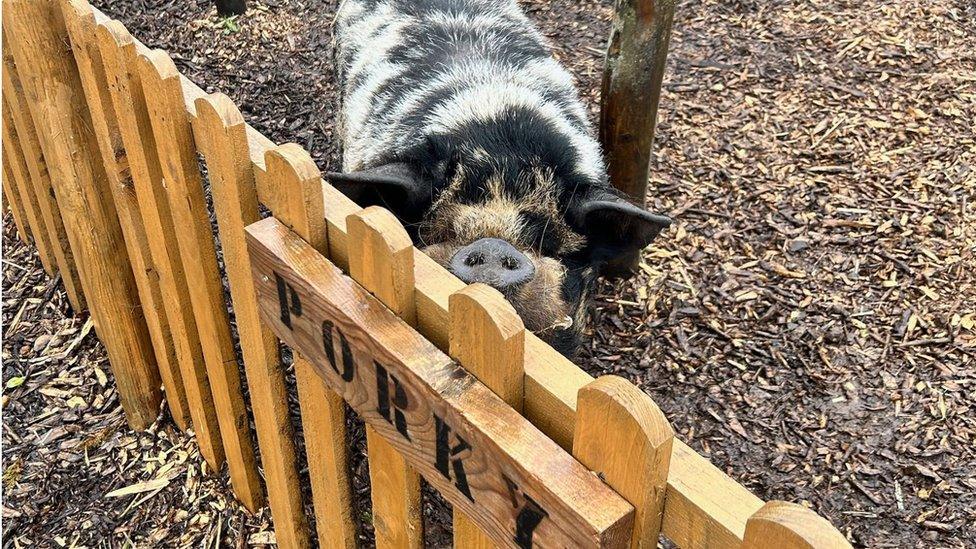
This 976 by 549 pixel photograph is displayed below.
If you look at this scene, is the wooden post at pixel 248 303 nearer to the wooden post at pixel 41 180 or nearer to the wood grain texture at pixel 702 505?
the wood grain texture at pixel 702 505

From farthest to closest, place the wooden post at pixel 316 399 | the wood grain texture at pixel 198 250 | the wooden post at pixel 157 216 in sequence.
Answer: the wooden post at pixel 157 216 → the wood grain texture at pixel 198 250 → the wooden post at pixel 316 399

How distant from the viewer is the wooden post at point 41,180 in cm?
393

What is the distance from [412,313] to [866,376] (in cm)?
331

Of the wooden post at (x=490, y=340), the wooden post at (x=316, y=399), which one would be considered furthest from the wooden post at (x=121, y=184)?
the wooden post at (x=490, y=340)

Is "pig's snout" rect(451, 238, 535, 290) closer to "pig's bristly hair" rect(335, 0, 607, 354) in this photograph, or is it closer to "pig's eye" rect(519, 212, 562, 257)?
"pig's bristly hair" rect(335, 0, 607, 354)

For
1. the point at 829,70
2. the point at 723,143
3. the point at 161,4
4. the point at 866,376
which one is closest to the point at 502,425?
the point at 866,376

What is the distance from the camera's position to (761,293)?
4.94 metres

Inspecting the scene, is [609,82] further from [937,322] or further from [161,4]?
[161,4]

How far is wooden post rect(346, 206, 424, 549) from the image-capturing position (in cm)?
193

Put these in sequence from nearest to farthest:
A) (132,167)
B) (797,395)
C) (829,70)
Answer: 1. (132,167)
2. (797,395)
3. (829,70)

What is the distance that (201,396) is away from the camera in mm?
3637

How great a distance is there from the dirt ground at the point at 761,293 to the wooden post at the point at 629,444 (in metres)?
2.34

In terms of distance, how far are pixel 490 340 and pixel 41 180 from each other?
346cm

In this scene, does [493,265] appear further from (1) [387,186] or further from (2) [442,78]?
(2) [442,78]
